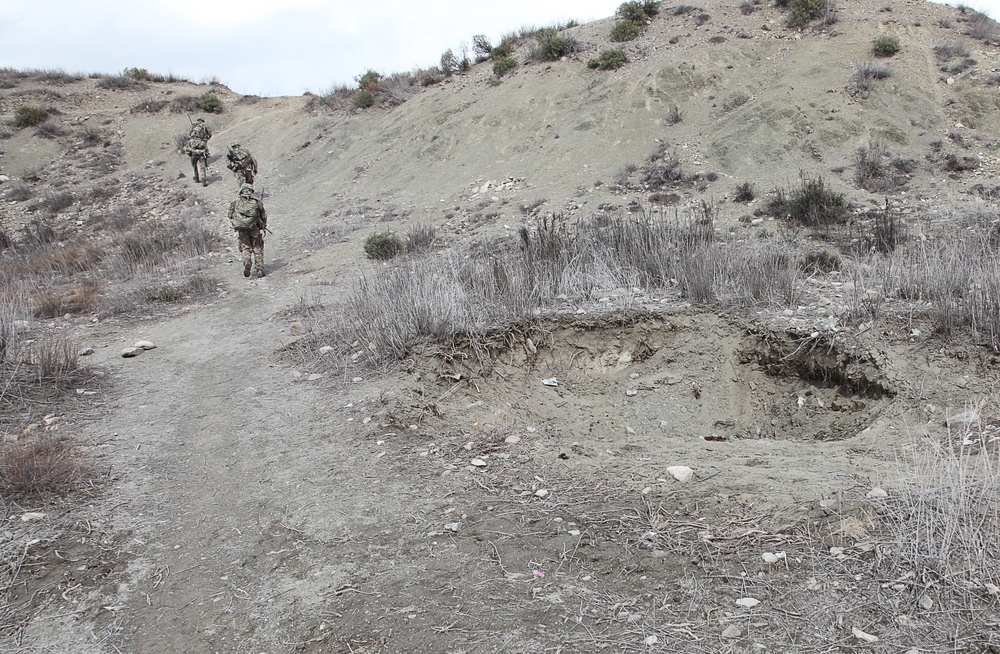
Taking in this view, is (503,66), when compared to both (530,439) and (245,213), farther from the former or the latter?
(530,439)

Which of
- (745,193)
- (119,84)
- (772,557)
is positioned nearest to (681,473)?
(772,557)

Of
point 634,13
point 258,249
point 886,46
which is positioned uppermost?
point 634,13

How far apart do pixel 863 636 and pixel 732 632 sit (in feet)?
1.44

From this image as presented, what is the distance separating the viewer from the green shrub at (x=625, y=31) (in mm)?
18781

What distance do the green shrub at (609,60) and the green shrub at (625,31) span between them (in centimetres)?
80

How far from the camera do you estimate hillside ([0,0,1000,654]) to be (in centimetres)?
261

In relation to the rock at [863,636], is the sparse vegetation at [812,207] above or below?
above

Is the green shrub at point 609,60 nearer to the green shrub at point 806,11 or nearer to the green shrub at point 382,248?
the green shrub at point 806,11

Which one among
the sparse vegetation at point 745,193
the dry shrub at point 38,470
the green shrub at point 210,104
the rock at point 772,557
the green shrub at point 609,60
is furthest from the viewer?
the green shrub at point 210,104

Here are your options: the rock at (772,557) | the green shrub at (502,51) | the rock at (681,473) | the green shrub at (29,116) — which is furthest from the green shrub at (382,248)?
the green shrub at (29,116)

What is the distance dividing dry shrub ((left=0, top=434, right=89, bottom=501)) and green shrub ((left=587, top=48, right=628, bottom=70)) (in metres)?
17.2

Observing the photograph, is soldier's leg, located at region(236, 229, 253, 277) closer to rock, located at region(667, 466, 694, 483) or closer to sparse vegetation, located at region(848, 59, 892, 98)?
rock, located at region(667, 466, 694, 483)

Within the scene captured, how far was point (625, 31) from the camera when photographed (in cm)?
1878

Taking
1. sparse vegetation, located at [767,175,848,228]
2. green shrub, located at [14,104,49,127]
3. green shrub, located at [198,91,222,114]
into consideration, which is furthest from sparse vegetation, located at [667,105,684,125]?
green shrub, located at [14,104,49,127]
